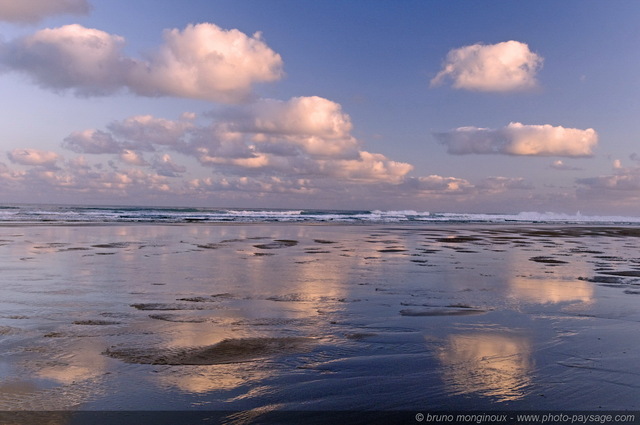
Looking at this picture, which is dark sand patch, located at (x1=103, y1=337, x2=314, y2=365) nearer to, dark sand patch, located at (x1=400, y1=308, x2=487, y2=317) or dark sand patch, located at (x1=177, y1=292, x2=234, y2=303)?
dark sand patch, located at (x1=400, y1=308, x2=487, y2=317)

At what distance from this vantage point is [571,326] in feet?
23.5

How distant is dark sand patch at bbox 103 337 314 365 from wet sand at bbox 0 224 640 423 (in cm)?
3

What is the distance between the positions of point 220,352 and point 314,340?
50.0 inches

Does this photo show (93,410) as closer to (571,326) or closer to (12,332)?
(12,332)

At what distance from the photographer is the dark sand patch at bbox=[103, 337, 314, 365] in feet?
17.4

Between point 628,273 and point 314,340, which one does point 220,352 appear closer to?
point 314,340

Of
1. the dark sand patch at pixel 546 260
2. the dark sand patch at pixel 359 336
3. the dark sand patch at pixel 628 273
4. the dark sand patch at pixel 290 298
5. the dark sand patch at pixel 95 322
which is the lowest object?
the dark sand patch at pixel 95 322

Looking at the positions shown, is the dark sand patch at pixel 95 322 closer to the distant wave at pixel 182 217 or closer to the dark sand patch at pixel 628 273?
the dark sand patch at pixel 628 273

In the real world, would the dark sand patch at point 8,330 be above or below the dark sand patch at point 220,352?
below

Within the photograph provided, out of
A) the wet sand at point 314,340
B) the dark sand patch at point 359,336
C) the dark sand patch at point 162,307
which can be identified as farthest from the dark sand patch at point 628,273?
the dark sand patch at point 162,307

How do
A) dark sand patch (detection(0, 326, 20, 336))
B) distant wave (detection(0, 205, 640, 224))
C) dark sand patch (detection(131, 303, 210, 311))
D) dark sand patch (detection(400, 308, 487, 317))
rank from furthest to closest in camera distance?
distant wave (detection(0, 205, 640, 224))
dark sand patch (detection(131, 303, 210, 311))
dark sand patch (detection(400, 308, 487, 317))
dark sand patch (detection(0, 326, 20, 336))

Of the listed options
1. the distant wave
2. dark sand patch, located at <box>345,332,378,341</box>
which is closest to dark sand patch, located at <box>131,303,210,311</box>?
dark sand patch, located at <box>345,332,378,341</box>

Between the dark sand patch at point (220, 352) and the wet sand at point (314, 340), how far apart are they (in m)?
0.03

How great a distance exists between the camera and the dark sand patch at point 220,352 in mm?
5317
